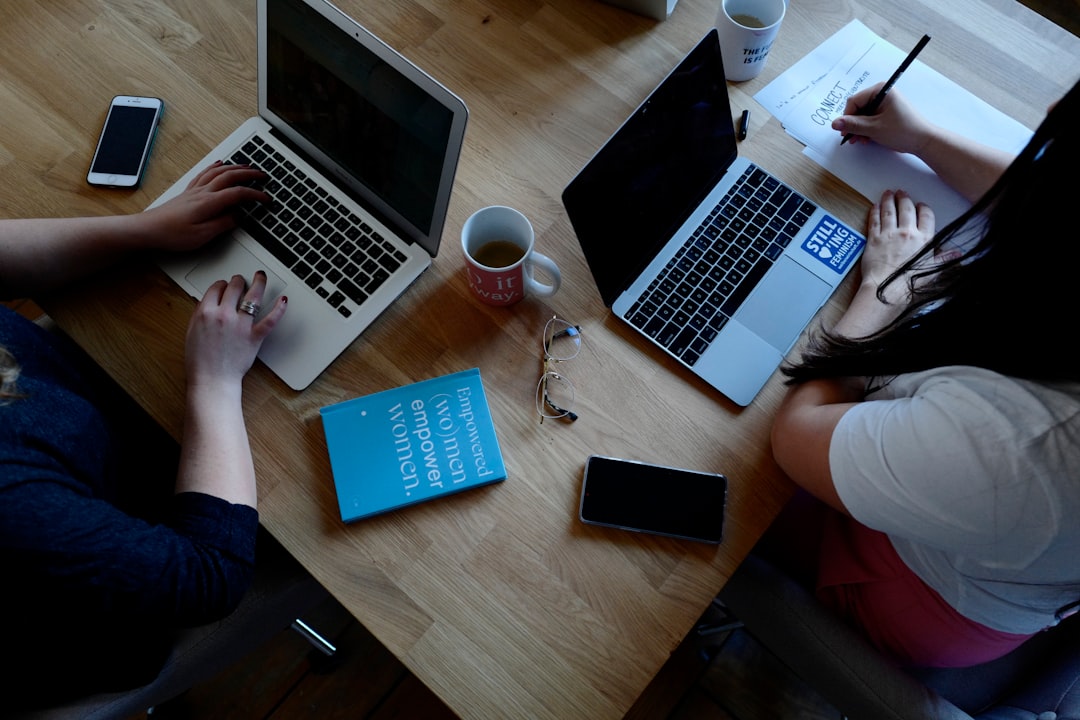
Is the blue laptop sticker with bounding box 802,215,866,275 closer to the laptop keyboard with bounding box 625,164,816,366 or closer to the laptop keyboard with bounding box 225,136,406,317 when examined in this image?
the laptop keyboard with bounding box 625,164,816,366

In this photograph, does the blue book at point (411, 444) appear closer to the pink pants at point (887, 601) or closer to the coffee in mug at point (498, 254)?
the coffee in mug at point (498, 254)

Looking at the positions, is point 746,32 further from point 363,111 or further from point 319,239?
point 319,239

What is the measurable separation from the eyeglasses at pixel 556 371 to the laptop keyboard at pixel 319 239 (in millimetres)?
222

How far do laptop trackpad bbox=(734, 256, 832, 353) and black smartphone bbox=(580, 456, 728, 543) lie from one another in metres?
0.21

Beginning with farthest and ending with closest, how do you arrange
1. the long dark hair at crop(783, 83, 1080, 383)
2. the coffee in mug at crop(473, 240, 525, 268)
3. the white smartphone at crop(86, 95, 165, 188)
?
1. the white smartphone at crop(86, 95, 165, 188)
2. the coffee in mug at crop(473, 240, 525, 268)
3. the long dark hair at crop(783, 83, 1080, 383)

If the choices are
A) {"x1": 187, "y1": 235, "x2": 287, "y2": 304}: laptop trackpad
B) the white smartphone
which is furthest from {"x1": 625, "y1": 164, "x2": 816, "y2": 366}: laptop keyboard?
the white smartphone

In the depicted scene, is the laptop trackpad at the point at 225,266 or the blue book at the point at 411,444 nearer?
the blue book at the point at 411,444

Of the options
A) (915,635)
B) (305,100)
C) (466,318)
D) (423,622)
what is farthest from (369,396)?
(915,635)

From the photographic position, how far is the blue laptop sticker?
3.18ft

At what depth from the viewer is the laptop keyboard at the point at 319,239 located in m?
0.95

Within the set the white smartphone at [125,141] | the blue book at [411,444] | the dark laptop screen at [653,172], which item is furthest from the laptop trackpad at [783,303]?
the white smartphone at [125,141]

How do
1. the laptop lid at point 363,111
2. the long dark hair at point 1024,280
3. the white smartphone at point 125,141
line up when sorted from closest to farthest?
the long dark hair at point 1024,280 < the laptop lid at point 363,111 < the white smartphone at point 125,141

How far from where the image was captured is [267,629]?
1024 millimetres

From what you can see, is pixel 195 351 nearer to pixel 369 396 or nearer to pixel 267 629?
pixel 369 396
